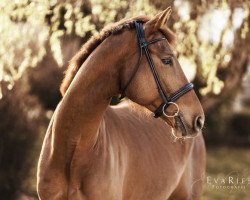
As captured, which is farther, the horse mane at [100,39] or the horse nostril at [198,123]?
the horse mane at [100,39]

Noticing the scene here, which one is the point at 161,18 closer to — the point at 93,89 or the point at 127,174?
the point at 93,89

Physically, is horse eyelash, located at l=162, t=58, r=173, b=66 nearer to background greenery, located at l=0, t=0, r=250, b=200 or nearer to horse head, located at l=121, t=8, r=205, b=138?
horse head, located at l=121, t=8, r=205, b=138

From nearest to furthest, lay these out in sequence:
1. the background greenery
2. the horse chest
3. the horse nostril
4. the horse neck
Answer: the horse nostril < the horse neck < the horse chest < the background greenery

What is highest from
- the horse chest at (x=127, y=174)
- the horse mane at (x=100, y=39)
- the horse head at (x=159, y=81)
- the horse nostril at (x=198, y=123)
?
the horse mane at (x=100, y=39)

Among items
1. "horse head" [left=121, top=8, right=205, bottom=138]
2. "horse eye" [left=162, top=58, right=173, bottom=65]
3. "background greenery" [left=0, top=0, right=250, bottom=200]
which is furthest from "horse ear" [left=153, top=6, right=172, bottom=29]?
"background greenery" [left=0, top=0, right=250, bottom=200]

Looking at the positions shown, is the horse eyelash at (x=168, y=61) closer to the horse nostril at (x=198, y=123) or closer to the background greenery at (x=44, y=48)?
the horse nostril at (x=198, y=123)

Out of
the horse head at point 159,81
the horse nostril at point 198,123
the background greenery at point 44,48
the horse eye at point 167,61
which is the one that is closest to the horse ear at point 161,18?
the horse head at point 159,81

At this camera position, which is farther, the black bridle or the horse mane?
the horse mane

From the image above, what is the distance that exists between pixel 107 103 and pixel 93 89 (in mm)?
149

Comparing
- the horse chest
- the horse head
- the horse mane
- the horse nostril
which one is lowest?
the horse chest

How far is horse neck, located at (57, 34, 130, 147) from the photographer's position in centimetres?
387

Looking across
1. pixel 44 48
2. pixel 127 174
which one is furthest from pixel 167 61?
pixel 44 48

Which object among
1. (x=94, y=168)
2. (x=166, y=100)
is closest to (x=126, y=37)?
(x=166, y=100)

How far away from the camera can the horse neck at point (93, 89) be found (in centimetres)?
387
